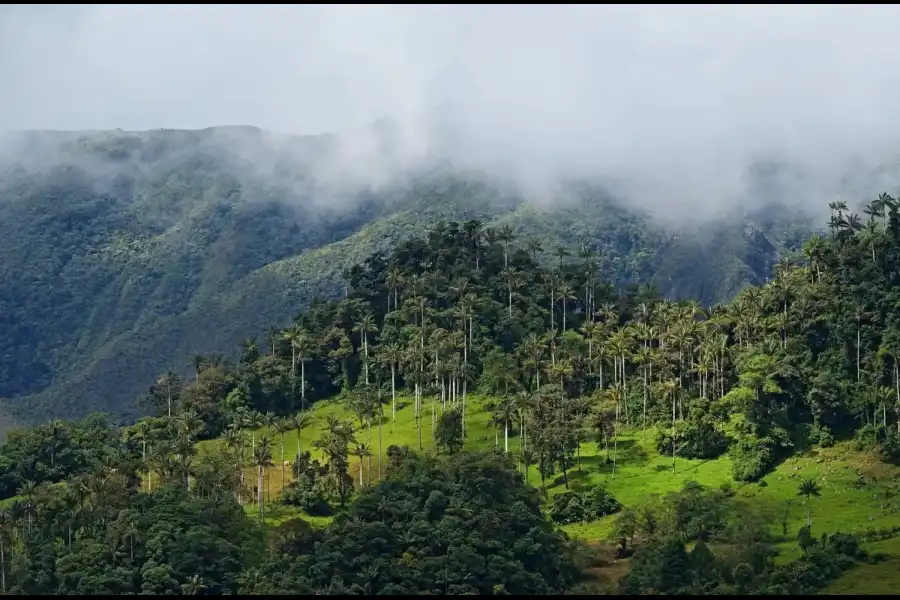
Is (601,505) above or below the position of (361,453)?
below

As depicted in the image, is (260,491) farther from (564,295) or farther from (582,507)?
(564,295)

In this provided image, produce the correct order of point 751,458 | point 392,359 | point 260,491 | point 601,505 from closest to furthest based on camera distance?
point 601,505, point 751,458, point 260,491, point 392,359

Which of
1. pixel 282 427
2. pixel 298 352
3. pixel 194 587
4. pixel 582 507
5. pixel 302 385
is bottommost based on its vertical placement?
pixel 194 587

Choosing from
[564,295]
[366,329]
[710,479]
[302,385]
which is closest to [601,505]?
[710,479]

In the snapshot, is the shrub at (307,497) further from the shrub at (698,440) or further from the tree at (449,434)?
the shrub at (698,440)

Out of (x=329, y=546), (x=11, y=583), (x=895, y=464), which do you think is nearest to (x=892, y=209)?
(x=895, y=464)

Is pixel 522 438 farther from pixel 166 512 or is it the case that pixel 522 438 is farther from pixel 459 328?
pixel 166 512

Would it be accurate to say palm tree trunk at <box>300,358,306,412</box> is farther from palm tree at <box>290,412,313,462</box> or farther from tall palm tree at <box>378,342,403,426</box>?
tall palm tree at <box>378,342,403,426</box>
